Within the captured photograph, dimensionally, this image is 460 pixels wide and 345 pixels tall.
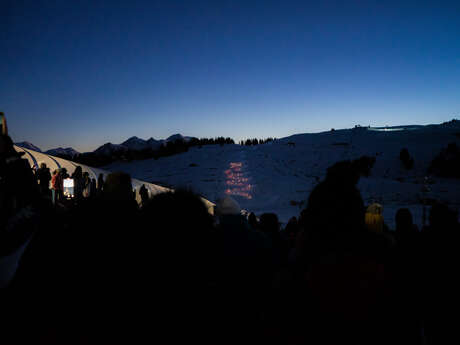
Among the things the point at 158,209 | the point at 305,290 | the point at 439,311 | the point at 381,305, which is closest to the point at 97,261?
the point at 158,209

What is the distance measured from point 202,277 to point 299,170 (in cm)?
4006

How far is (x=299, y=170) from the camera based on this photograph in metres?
40.4

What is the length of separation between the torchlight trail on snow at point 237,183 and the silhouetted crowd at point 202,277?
26.9 m

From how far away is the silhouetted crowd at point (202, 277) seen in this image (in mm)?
1608

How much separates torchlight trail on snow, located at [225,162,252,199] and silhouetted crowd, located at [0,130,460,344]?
26.9 metres

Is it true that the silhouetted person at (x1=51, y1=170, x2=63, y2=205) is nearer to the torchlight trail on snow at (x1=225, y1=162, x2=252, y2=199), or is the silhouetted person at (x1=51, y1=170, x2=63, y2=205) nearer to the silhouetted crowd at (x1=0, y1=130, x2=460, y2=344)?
the silhouetted crowd at (x1=0, y1=130, x2=460, y2=344)

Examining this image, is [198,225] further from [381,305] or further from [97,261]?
[381,305]

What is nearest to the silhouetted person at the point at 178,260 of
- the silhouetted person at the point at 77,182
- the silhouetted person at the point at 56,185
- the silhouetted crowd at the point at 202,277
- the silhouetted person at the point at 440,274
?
the silhouetted crowd at the point at 202,277

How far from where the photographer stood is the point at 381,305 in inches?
77.1

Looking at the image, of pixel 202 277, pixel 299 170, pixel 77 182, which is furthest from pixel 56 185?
pixel 299 170

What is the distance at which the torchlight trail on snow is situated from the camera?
100ft

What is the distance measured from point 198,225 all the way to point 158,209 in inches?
10.2

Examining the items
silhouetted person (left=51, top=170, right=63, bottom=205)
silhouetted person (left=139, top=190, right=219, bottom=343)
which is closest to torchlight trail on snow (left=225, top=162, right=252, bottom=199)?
silhouetted person (left=51, top=170, right=63, bottom=205)

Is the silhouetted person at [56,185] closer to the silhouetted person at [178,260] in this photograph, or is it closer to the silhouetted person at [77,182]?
the silhouetted person at [77,182]
